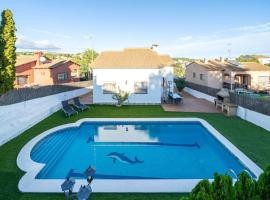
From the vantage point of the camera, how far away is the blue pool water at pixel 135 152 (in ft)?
35.9

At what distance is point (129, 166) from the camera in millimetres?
11680


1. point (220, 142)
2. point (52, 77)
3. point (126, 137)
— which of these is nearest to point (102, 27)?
point (52, 77)

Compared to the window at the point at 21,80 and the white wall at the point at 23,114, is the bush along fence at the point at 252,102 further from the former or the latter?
the window at the point at 21,80

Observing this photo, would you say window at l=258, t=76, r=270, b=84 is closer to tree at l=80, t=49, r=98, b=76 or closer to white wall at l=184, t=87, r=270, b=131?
white wall at l=184, t=87, r=270, b=131

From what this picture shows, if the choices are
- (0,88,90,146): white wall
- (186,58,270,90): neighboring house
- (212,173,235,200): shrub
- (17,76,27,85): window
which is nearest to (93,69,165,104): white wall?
(0,88,90,146): white wall

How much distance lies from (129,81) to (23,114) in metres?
12.4

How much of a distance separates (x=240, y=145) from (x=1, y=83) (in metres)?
12.1

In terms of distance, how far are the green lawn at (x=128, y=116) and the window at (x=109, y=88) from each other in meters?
2.38

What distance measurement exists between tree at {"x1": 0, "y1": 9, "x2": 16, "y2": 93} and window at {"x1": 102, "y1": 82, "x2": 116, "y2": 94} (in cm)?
1405

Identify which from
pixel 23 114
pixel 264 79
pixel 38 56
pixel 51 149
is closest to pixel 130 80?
pixel 23 114

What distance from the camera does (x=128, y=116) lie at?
67.0 ft

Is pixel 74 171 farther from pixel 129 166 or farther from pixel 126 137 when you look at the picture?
pixel 126 137

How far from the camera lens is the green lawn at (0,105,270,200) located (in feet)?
25.7

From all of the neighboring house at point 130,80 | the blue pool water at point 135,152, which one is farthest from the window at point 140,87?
the blue pool water at point 135,152
